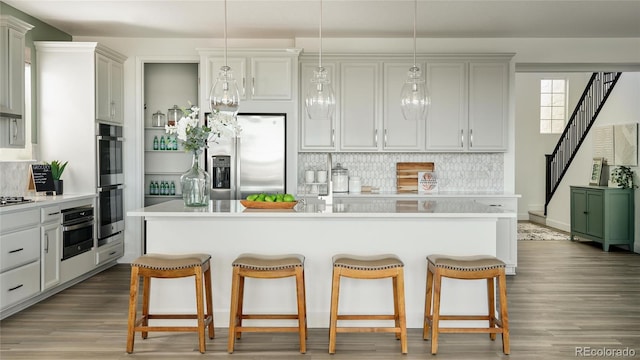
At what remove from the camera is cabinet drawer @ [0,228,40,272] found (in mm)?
4250

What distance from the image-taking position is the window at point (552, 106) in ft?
38.1

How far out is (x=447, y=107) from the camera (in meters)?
6.63

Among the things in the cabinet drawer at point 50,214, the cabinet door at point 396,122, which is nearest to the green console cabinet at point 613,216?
the cabinet door at point 396,122

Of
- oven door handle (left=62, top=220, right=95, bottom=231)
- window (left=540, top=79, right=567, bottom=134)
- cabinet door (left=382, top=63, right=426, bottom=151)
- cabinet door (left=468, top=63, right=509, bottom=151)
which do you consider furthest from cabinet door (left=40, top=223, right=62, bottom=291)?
window (left=540, top=79, right=567, bottom=134)

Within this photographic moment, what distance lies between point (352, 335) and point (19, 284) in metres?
2.80

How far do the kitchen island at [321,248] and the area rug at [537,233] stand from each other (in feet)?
17.8

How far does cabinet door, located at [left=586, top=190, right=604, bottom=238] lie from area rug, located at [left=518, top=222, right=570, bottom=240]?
90 centimetres

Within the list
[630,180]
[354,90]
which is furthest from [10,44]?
[630,180]

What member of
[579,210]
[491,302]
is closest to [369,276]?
[491,302]

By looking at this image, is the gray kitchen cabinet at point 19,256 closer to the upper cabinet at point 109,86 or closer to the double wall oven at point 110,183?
the double wall oven at point 110,183

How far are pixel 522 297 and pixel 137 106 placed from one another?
196 inches

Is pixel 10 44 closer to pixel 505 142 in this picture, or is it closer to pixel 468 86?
pixel 468 86

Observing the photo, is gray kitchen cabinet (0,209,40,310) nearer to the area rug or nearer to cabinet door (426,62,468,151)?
cabinet door (426,62,468,151)

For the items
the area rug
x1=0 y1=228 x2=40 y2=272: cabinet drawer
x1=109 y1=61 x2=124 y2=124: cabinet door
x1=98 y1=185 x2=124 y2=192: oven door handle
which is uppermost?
x1=109 y1=61 x2=124 y2=124: cabinet door
